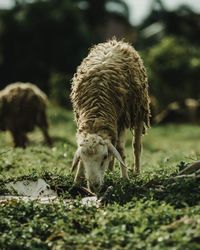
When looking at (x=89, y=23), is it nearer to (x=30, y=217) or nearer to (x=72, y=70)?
(x=72, y=70)

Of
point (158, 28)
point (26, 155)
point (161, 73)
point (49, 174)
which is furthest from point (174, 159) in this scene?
point (158, 28)

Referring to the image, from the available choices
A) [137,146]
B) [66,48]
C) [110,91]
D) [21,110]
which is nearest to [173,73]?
[66,48]

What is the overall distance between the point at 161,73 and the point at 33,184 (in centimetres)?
2448

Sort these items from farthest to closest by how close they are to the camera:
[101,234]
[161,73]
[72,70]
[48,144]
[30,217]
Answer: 1. [72,70]
2. [161,73]
3. [48,144]
4. [30,217]
5. [101,234]

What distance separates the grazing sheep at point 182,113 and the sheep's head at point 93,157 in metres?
21.8

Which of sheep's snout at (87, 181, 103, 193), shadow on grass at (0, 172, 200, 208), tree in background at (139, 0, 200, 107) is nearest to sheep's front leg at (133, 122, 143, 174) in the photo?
shadow on grass at (0, 172, 200, 208)

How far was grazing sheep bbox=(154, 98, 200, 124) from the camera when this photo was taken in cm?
3130

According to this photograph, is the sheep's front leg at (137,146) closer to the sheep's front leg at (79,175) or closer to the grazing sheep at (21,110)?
the sheep's front leg at (79,175)

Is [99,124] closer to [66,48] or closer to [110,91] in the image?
[110,91]

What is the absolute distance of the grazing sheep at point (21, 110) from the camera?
19.0 meters

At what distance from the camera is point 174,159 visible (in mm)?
14406

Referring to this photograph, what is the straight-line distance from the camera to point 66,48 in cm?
3956

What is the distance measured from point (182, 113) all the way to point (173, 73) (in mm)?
2993

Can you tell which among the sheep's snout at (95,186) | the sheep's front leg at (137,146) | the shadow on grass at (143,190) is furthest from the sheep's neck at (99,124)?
the sheep's front leg at (137,146)
